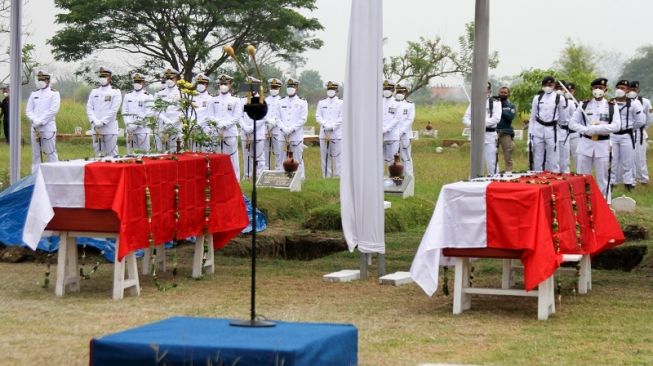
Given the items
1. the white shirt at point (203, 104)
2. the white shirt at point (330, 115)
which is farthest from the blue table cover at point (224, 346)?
the white shirt at point (330, 115)

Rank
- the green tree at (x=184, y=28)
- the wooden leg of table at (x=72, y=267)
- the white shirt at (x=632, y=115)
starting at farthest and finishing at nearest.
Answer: the green tree at (x=184, y=28) < the white shirt at (x=632, y=115) < the wooden leg of table at (x=72, y=267)

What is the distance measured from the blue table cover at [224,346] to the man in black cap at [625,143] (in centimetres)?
1374

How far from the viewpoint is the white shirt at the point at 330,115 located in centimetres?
2105

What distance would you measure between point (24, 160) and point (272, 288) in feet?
52.2

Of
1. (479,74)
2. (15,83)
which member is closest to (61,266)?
(479,74)

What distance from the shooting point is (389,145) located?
1995 cm

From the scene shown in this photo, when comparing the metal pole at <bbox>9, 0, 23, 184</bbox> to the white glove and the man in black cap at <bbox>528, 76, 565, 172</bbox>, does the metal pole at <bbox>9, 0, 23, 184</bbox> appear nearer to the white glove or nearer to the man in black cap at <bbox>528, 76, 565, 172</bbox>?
the white glove

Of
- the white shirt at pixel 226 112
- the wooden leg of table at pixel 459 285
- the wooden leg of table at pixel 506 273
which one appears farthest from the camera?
the white shirt at pixel 226 112

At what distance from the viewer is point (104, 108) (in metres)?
19.5

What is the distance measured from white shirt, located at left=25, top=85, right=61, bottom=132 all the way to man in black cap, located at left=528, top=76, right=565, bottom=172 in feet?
23.7

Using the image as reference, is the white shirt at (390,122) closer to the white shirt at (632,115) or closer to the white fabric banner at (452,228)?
the white shirt at (632,115)

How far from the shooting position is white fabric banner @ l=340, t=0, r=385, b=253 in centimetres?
1099

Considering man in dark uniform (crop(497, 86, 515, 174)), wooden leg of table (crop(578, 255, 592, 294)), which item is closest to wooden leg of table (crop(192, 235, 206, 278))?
wooden leg of table (crop(578, 255, 592, 294))

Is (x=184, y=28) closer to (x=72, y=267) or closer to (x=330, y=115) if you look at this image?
(x=330, y=115)
